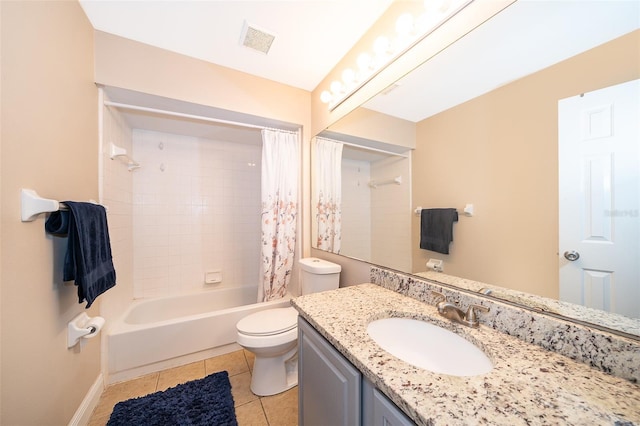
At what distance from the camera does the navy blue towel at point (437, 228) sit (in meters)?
0.99

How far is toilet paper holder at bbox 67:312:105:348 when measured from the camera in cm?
111

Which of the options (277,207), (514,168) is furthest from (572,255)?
(277,207)

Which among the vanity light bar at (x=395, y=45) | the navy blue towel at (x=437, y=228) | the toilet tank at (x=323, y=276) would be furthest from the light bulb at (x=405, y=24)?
the toilet tank at (x=323, y=276)

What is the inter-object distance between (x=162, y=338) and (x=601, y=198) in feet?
7.86

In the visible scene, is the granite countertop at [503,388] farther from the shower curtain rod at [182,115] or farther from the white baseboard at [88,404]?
the shower curtain rod at [182,115]

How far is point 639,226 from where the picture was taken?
1.77ft

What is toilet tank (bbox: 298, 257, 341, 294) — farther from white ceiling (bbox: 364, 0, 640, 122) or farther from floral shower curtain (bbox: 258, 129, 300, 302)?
white ceiling (bbox: 364, 0, 640, 122)

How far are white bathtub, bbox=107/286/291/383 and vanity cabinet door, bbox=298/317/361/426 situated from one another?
1089 millimetres

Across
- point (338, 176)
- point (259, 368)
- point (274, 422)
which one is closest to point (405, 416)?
point (274, 422)

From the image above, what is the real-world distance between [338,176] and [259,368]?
149 cm

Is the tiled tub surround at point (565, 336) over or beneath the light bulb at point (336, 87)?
beneath

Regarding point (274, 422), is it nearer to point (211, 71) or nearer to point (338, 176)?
point (338, 176)

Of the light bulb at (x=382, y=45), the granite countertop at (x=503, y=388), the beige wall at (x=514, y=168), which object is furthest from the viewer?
the light bulb at (x=382, y=45)

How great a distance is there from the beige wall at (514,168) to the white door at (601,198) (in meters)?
0.03
